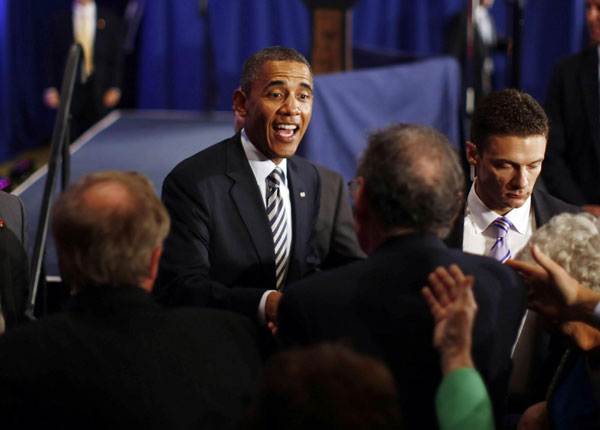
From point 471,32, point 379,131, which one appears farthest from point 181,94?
point 379,131

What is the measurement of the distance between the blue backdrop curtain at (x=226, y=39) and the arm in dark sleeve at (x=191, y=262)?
22.1 ft

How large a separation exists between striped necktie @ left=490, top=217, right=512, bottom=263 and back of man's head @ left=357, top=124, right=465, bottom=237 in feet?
2.21

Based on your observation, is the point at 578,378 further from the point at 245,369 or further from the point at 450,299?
the point at 245,369

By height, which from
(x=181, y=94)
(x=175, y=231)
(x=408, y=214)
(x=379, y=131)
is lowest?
(x=181, y=94)

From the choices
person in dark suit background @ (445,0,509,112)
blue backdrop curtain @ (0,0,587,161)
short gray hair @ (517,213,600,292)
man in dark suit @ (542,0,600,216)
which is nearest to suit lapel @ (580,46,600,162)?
man in dark suit @ (542,0,600,216)

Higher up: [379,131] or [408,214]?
[379,131]

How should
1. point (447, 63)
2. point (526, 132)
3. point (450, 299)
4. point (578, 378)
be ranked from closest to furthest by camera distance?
point (450, 299)
point (578, 378)
point (526, 132)
point (447, 63)

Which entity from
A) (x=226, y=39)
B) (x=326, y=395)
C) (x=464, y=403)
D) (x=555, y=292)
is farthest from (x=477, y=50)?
(x=326, y=395)

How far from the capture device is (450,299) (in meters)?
1.47

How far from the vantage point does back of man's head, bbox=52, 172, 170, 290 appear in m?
1.43

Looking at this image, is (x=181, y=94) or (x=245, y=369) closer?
(x=245, y=369)

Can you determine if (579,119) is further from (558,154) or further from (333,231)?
(333,231)

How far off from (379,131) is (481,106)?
2.42 ft

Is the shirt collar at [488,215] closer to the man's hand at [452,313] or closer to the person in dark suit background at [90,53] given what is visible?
the man's hand at [452,313]
